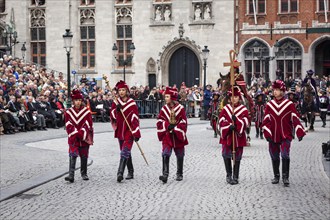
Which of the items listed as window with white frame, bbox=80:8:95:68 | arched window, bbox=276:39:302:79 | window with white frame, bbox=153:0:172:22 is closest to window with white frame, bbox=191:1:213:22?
window with white frame, bbox=153:0:172:22

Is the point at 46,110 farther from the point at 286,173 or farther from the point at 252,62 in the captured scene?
the point at 252,62

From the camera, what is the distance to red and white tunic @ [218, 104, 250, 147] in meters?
13.1

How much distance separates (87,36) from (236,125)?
3650cm

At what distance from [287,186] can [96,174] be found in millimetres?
3892

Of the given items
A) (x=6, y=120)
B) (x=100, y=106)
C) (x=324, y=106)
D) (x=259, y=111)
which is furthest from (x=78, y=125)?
(x=100, y=106)

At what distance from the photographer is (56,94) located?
31.8 metres

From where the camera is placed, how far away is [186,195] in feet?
37.8

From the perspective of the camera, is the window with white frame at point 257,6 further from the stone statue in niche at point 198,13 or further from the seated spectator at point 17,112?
the seated spectator at point 17,112

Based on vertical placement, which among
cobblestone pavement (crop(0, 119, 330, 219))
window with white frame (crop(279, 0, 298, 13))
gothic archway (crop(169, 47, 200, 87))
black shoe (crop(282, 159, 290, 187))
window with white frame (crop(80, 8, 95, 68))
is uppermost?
window with white frame (crop(279, 0, 298, 13))

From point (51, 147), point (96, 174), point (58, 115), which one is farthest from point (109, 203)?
point (58, 115)

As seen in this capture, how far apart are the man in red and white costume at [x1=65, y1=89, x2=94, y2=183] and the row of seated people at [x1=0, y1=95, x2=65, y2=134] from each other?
11.7 meters

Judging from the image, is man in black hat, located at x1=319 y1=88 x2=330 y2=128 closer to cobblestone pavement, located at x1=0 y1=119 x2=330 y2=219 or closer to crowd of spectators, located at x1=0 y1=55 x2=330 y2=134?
crowd of spectators, located at x1=0 y1=55 x2=330 y2=134

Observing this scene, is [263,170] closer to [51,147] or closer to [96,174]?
[96,174]

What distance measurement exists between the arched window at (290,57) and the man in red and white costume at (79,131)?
32023 mm
